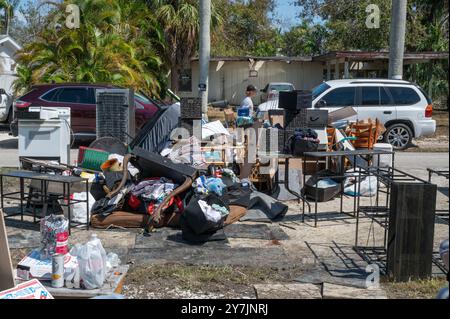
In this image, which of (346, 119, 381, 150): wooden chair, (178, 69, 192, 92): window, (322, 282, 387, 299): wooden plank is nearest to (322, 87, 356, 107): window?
(346, 119, 381, 150): wooden chair

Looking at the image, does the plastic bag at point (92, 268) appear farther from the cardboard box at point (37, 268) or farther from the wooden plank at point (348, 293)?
the wooden plank at point (348, 293)

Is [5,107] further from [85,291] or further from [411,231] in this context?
[411,231]

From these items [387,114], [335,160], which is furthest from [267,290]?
[387,114]

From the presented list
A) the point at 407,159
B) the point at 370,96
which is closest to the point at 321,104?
the point at 370,96

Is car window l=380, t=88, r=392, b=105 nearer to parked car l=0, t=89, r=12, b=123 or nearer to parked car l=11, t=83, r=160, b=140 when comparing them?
parked car l=11, t=83, r=160, b=140

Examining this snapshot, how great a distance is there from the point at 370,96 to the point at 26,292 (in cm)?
1287

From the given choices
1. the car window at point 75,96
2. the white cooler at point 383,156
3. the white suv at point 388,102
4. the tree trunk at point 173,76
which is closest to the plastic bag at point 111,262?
the white cooler at point 383,156

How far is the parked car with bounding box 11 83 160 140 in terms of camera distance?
15055mm

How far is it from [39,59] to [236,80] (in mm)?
15335

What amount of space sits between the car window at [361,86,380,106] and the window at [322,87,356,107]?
29 centimetres

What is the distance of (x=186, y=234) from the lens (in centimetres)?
730

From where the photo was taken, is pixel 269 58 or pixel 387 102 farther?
pixel 269 58

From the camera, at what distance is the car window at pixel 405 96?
52.2 ft

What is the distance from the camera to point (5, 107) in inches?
787
